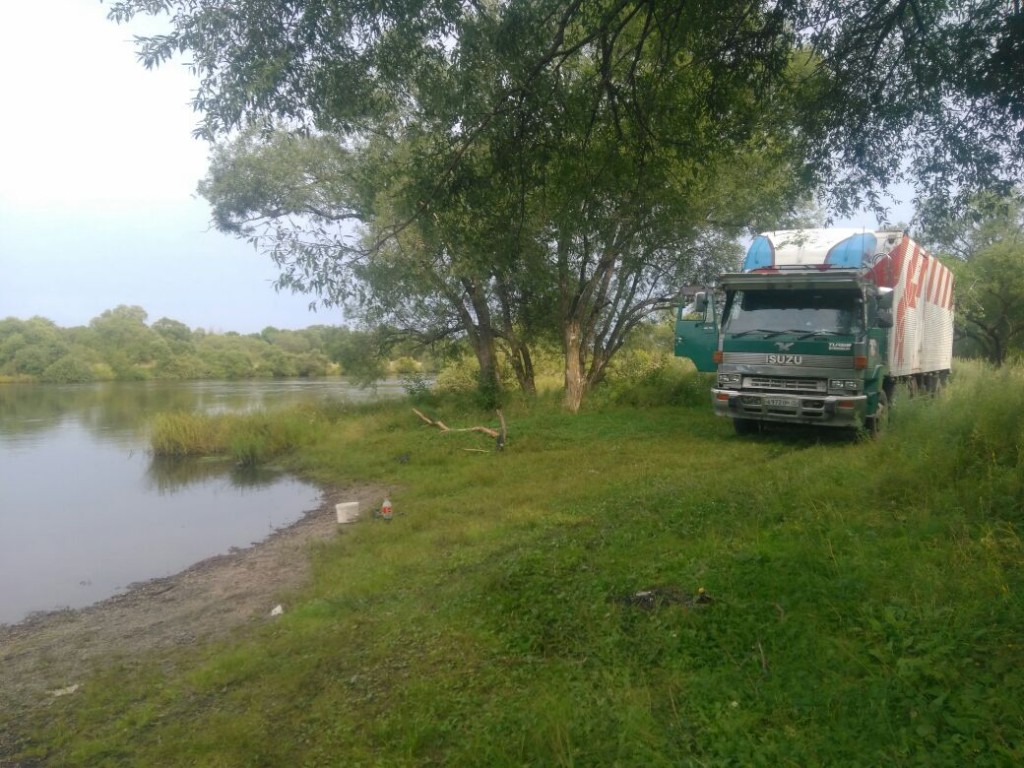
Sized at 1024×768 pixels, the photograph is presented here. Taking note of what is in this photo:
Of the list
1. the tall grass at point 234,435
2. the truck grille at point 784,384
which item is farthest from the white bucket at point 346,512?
the tall grass at point 234,435

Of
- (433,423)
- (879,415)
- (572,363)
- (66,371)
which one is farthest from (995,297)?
(66,371)

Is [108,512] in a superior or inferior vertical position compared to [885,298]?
inferior

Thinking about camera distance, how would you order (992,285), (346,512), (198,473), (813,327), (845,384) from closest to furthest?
1. (346,512)
2. (845,384)
3. (813,327)
4. (198,473)
5. (992,285)

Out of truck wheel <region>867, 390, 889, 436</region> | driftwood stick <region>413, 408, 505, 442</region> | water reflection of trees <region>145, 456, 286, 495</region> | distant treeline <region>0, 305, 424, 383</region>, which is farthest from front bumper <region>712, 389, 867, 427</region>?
distant treeline <region>0, 305, 424, 383</region>

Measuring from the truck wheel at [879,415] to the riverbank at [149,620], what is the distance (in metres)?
8.65

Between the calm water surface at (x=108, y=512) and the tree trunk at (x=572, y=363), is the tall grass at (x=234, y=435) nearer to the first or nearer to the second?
the calm water surface at (x=108, y=512)

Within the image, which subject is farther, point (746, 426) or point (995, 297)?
point (995, 297)

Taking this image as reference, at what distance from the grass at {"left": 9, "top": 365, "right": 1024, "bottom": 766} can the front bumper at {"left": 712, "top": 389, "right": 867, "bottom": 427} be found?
2.73 meters

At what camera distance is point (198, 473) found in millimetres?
18281

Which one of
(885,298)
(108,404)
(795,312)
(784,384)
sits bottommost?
(108,404)

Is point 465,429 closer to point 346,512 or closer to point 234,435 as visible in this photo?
point 346,512

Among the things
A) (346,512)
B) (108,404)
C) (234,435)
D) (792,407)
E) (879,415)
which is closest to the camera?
(346,512)

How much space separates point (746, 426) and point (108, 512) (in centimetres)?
1256

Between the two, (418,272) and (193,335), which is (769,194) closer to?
(418,272)
